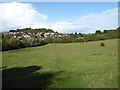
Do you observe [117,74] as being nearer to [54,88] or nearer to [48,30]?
[54,88]

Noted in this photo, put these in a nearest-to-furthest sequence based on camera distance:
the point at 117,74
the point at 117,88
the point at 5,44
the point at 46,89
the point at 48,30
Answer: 1. the point at 117,88
2. the point at 46,89
3. the point at 117,74
4. the point at 5,44
5. the point at 48,30

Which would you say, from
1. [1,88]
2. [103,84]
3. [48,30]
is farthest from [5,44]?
[48,30]

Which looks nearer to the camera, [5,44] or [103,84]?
[103,84]

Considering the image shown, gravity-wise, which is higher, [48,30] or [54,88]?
[48,30]

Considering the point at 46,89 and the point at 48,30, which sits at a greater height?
the point at 48,30

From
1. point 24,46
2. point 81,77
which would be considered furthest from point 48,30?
point 81,77

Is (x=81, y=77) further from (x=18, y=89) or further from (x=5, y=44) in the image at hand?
(x=5, y=44)

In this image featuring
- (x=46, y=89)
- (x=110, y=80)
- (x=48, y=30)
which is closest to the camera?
(x=46, y=89)

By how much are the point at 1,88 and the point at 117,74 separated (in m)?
7.63

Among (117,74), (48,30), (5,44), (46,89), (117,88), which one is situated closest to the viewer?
(117,88)

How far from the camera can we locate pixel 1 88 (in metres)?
8.20

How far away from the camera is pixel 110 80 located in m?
8.20

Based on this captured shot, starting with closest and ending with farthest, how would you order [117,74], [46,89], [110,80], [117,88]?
[117,88], [46,89], [110,80], [117,74]

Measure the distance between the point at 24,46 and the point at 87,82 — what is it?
163 ft
